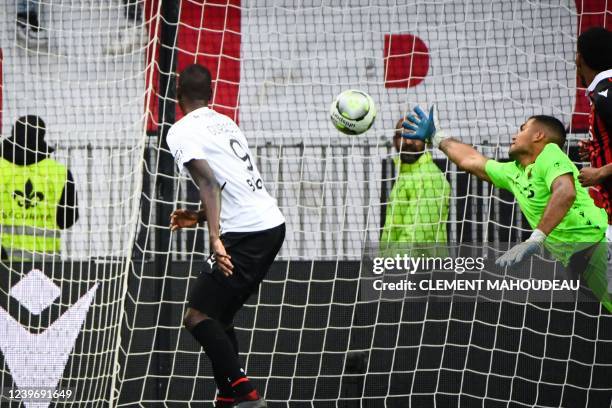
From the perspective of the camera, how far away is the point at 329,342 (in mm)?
7094

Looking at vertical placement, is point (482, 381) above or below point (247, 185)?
below

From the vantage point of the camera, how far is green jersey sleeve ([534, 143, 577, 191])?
5965mm

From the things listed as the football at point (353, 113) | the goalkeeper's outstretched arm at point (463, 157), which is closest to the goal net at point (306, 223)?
the goalkeeper's outstretched arm at point (463, 157)

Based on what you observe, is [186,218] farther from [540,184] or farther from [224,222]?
[540,184]

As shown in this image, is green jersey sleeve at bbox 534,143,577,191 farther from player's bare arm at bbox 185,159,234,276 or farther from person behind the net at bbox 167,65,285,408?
player's bare arm at bbox 185,159,234,276

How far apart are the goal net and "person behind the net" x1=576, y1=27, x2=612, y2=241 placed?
166cm

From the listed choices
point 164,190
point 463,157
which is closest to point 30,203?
point 164,190

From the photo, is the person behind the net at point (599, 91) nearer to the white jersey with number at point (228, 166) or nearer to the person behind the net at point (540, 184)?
the person behind the net at point (540, 184)

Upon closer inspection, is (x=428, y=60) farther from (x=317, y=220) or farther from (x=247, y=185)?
(x=247, y=185)

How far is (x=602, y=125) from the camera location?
18.0 feet

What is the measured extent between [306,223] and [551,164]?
120 inches

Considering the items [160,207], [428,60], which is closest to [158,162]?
[160,207]

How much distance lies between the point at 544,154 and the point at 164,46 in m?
2.66

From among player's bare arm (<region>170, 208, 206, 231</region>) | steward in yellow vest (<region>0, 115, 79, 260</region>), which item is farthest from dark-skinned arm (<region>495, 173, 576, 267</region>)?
steward in yellow vest (<region>0, 115, 79, 260</region>)
